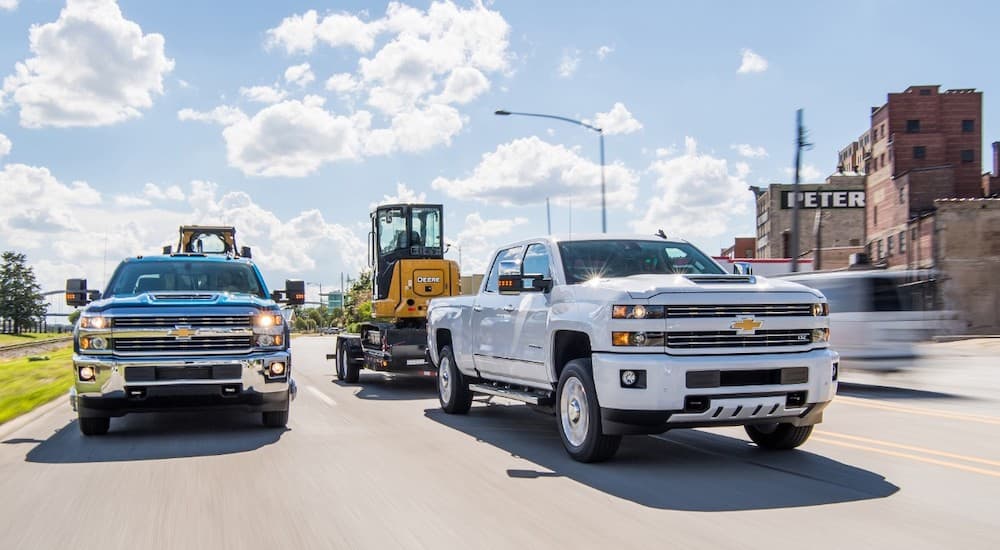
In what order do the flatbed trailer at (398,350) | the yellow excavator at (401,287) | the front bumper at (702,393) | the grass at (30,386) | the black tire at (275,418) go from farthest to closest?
the yellow excavator at (401,287) < the flatbed trailer at (398,350) < the grass at (30,386) < the black tire at (275,418) < the front bumper at (702,393)

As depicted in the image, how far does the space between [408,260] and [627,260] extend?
8108mm

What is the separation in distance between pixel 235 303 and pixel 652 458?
4660 millimetres

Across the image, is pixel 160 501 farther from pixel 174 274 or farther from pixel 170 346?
pixel 174 274

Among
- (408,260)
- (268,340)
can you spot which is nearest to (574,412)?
(268,340)

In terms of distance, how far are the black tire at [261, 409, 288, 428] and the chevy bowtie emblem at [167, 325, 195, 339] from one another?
1.23m

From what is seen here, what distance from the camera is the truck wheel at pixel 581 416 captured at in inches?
288

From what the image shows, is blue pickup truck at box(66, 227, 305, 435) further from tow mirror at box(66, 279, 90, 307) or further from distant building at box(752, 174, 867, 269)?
distant building at box(752, 174, 867, 269)

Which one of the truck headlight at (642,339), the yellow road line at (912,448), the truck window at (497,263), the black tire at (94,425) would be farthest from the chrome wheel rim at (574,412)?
the black tire at (94,425)

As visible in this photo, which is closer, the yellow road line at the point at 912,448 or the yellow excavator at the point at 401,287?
the yellow road line at the point at 912,448

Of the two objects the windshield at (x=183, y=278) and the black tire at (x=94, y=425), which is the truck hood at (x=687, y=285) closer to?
the windshield at (x=183, y=278)

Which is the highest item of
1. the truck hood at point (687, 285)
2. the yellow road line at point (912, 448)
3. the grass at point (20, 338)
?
the truck hood at point (687, 285)

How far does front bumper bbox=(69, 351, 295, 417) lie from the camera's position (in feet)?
29.6

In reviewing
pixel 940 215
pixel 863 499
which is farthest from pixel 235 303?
A: pixel 940 215

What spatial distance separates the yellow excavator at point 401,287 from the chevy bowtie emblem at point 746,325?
826 cm
